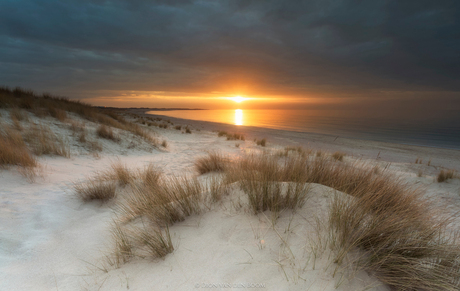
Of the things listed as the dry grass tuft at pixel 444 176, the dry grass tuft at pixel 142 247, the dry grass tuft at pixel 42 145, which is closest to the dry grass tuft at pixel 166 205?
the dry grass tuft at pixel 142 247

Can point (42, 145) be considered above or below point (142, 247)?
above

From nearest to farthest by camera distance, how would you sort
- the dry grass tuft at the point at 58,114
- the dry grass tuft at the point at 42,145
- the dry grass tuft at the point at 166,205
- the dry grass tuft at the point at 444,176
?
the dry grass tuft at the point at 166,205 < the dry grass tuft at the point at 42,145 < the dry grass tuft at the point at 444,176 < the dry grass tuft at the point at 58,114

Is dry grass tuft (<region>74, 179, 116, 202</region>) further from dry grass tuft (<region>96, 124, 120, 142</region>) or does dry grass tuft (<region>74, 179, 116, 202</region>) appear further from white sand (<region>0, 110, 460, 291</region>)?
dry grass tuft (<region>96, 124, 120, 142</region>)

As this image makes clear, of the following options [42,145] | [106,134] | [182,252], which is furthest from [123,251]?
[106,134]

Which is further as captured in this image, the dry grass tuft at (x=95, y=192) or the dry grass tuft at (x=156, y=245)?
the dry grass tuft at (x=95, y=192)

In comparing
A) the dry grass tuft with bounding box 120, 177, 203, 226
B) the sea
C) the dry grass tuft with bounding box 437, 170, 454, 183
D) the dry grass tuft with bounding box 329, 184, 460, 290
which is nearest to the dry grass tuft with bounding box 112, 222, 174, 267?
the dry grass tuft with bounding box 120, 177, 203, 226

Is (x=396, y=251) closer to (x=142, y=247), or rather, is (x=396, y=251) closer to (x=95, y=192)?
(x=142, y=247)

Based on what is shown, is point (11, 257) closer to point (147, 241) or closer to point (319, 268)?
point (147, 241)

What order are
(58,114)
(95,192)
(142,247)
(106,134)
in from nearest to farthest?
(142,247) → (95,192) → (106,134) → (58,114)

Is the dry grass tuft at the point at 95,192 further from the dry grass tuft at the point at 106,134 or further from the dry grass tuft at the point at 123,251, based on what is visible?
the dry grass tuft at the point at 106,134

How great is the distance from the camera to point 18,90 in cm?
1259

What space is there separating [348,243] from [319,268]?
0.31 metres

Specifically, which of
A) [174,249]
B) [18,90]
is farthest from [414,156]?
[18,90]

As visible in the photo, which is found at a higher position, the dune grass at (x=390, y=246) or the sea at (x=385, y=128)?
the sea at (x=385, y=128)
